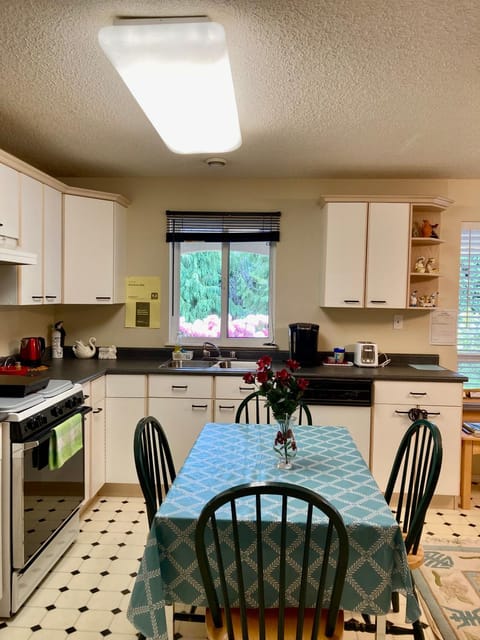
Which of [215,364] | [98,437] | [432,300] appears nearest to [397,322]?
[432,300]

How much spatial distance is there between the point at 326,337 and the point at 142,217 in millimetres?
1820

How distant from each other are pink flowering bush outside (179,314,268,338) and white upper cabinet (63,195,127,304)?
682 mm

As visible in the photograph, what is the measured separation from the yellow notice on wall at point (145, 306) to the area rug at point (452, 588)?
256 cm

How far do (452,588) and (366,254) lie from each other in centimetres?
217

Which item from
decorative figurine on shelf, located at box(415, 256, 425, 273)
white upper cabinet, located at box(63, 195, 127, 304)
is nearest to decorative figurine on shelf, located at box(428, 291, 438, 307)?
decorative figurine on shelf, located at box(415, 256, 425, 273)

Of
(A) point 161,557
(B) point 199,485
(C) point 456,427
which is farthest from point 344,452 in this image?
(C) point 456,427

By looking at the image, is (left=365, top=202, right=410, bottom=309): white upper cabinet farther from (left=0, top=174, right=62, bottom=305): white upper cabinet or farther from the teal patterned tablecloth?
(left=0, top=174, right=62, bottom=305): white upper cabinet

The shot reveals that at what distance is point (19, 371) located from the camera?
2.81 metres

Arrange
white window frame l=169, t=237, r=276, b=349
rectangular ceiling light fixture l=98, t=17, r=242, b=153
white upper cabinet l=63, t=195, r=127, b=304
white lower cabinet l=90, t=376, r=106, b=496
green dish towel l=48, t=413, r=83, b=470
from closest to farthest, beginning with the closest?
1. rectangular ceiling light fixture l=98, t=17, r=242, b=153
2. green dish towel l=48, t=413, r=83, b=470
3. white lower cabinet l=90, t=376, r=106, b=496
4. white upper cabinet l=63, t=195, r=127, b=304
5. white window frame l=169, t=237, r=276, b=349

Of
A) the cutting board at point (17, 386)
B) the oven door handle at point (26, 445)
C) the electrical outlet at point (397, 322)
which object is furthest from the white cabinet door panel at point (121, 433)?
the electrical outlet at point (397, 322)

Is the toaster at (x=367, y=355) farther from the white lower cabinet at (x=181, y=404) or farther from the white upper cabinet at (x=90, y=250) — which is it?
the white upper cabinet at (x=90, y=250)

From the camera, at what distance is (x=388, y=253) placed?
348cm

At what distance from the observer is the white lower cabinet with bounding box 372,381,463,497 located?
3.21 metres

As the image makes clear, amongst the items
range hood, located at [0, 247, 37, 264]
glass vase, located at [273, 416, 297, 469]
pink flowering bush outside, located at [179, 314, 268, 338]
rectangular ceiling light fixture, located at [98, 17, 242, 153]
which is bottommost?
glass vase, located at [273, 416, 297, 469]
